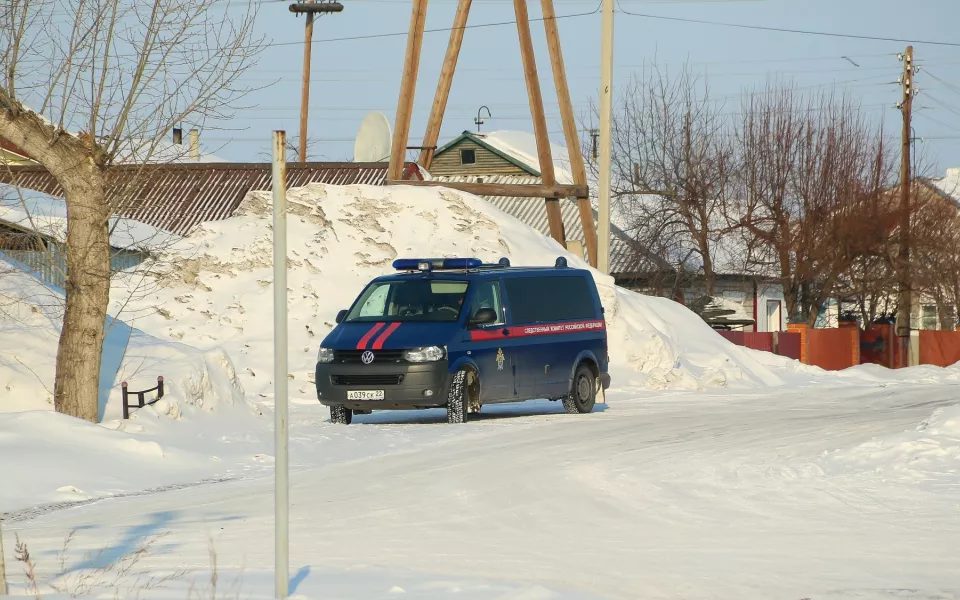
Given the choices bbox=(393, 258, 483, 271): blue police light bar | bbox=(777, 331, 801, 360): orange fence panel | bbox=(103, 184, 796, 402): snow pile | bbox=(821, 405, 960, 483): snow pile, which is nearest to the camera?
bbox=(821, 405, 960, 483): snow pile

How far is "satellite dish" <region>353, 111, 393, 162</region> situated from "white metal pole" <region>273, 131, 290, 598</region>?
3680 cm

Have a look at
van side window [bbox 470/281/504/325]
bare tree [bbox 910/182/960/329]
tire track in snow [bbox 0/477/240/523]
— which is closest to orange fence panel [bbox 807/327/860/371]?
bare tree [bbox 910/182/960/329]

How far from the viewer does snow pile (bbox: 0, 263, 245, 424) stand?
15.8 meters

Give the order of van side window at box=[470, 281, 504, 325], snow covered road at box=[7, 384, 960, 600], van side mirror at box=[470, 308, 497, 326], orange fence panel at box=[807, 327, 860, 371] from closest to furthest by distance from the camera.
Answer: snow covered road at box=[7, 384, 960, 600] < van side mirror at box=[470, 308, 497, 326] < van side window at box=[470, 281, 504, 325] < orange fence panel at box=[807, 327, 860, 371]

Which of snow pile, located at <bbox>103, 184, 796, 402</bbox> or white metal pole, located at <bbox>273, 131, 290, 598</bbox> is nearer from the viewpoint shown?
white metal pole, located at <bbox>273, 131, 290, 598</bbox>

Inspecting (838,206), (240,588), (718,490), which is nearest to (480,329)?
(718,490)

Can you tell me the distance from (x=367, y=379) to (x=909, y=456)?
22.2 feet

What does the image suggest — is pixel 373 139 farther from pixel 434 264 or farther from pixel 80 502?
pixel 80 502

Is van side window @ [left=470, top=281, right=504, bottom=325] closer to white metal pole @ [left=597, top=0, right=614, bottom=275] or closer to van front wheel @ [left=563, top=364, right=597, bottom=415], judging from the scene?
van front wheel @ [left=563, top=364, right=597, bottom=415]

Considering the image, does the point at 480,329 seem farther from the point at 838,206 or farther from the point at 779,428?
the point at 838,206

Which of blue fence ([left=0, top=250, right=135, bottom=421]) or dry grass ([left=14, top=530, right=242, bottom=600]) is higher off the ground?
blue fence ([left=0, top=250, right=135, bottom=421])

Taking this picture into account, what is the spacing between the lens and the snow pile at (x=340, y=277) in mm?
26312

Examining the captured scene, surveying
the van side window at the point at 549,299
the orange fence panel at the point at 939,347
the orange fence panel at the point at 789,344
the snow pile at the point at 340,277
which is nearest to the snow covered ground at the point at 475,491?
the van side window at the point at 549,299

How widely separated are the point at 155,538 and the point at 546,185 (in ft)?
77.8
